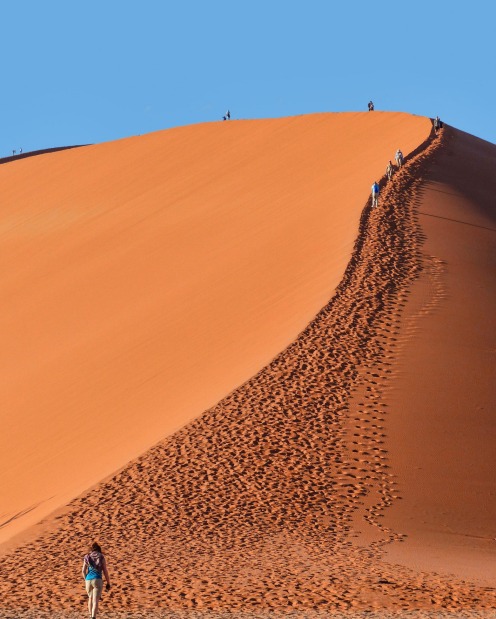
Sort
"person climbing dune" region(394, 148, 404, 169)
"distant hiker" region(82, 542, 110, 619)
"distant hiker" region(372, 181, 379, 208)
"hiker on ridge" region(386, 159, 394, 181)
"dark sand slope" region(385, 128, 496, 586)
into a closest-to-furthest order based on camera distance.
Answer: "distant hiker" region(82, 542, 110, 619)
"dark sand slope" region(385, 128, 496, 586)
"distant hiker" region(372, 181, 379, 208)
"hiker on ridge" region(386, 159, 394, 181)
"person climbing dune" region(394, 148, 404, 169)

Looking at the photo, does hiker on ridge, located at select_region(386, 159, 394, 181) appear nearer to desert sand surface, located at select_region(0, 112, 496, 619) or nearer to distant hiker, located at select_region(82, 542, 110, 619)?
desert sand surface, located at select_region(0, 112, 496, 619)

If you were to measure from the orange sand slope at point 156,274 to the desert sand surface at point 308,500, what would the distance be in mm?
840

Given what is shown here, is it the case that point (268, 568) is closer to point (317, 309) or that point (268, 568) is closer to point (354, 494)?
point (354, 494)

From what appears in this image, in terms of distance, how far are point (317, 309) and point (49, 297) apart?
1068cm

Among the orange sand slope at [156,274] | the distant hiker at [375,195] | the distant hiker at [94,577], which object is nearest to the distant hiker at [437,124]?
the orange sand slope at [156,274]

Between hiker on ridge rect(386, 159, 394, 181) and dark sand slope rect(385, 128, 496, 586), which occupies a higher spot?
hiker on ridge rect(386, 159, 394, 181)

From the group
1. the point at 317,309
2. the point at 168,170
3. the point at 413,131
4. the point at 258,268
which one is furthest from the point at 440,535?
the point at 168,170

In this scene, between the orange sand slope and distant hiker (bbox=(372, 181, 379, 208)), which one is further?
distant hiker (bbox=(372, 181, 379, 208))

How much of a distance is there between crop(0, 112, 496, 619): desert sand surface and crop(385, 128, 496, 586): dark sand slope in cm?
4

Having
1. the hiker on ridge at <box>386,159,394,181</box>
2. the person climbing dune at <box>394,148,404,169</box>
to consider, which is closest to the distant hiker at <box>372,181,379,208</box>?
the hiker on ridge at <box>386,159,394,181</box>

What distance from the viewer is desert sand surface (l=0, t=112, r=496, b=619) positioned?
1188cm

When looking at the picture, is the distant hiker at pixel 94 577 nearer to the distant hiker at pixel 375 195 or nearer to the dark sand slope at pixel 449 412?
the dark sand slope at pixel 449 412

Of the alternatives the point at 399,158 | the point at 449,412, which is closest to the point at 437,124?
the point at 399,158

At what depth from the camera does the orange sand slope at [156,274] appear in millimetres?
18688
